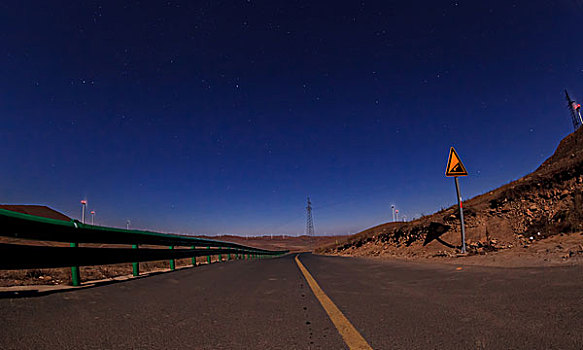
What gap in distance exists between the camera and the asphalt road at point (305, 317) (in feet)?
8.11

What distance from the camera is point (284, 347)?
2.42 meters

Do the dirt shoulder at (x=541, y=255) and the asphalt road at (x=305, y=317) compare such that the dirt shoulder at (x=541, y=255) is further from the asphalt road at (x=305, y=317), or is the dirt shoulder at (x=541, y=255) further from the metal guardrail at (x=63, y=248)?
the metal guardrail at (x=63, y=248)

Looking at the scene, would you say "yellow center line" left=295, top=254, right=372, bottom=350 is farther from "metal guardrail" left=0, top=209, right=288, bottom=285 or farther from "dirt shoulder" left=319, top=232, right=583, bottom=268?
"dirt shoulder" left=319, top=232, right=583, bottom=268

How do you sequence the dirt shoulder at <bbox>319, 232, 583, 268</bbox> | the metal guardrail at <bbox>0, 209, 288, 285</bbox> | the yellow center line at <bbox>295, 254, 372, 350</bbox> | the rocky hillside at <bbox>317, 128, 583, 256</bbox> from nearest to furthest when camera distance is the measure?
the yellow center line at <bbox>295, 254, 372, 350</bbox>, the metal guardrail at <bbox>0, 209, 288, 285</bbox>, the dirt shoulder at <bbox>319, 232, 583, 268</bbox>, the rocky hillside at <bbox>317, 128, 583, 256</bbox>

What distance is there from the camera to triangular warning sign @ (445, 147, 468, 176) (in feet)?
31.9

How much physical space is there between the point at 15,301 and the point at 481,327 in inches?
191

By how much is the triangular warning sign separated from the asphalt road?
4.91 m

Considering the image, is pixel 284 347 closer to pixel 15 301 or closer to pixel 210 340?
pixel 210 340

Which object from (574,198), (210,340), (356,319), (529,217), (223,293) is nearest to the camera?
(210,340)

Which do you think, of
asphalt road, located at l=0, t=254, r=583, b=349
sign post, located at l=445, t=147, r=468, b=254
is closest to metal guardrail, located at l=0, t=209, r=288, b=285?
asphalt road, located at l=0, t=254, r=583, b=349

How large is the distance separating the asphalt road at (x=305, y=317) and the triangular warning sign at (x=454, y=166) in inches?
193

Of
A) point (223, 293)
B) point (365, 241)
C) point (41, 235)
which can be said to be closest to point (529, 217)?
point (223, 293)

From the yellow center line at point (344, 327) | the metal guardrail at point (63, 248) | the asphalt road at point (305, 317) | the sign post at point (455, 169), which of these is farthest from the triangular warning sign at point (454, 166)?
the metal guardrail at point (63, 248)

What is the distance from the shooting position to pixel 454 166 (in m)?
9.81
